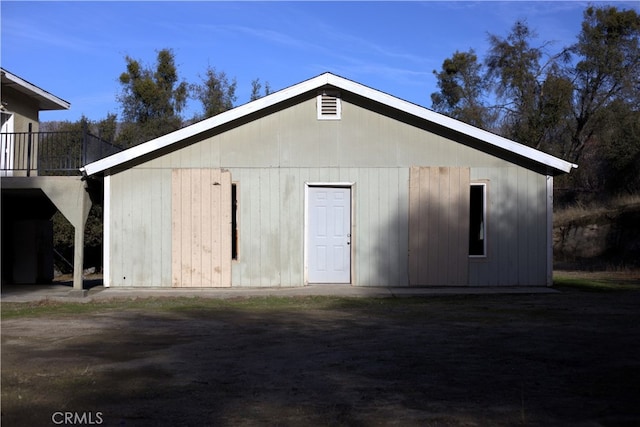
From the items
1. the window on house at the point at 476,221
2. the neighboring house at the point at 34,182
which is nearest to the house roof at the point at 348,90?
the neighboring house at the point at 34,182

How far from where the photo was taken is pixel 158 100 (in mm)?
36875

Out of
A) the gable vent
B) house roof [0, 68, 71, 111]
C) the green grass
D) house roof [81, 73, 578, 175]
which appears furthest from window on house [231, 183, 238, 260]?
house roof [0, 68, 71, 111]

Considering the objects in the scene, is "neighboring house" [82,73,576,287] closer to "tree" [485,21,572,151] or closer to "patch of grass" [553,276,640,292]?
"patch of grass" [553,276,640,292]

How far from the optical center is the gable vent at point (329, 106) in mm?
15297

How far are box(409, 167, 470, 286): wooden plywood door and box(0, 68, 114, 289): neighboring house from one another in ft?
23.1

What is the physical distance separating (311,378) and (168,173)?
938 cm

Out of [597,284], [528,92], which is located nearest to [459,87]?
[528,92]

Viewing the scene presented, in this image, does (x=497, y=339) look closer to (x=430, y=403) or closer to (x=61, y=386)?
(x=430, y=403)

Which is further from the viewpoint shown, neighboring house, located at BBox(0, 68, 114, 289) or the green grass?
neighboring house, located at BBox(0, 68, 114, 289)

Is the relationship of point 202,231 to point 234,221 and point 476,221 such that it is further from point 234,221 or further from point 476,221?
point 476,221

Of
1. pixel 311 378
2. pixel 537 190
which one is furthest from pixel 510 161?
pixel 311 378

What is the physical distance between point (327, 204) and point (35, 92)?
803cm

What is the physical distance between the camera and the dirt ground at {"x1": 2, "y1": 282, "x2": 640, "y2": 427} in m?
5.68

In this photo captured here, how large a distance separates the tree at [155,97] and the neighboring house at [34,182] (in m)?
17.2
